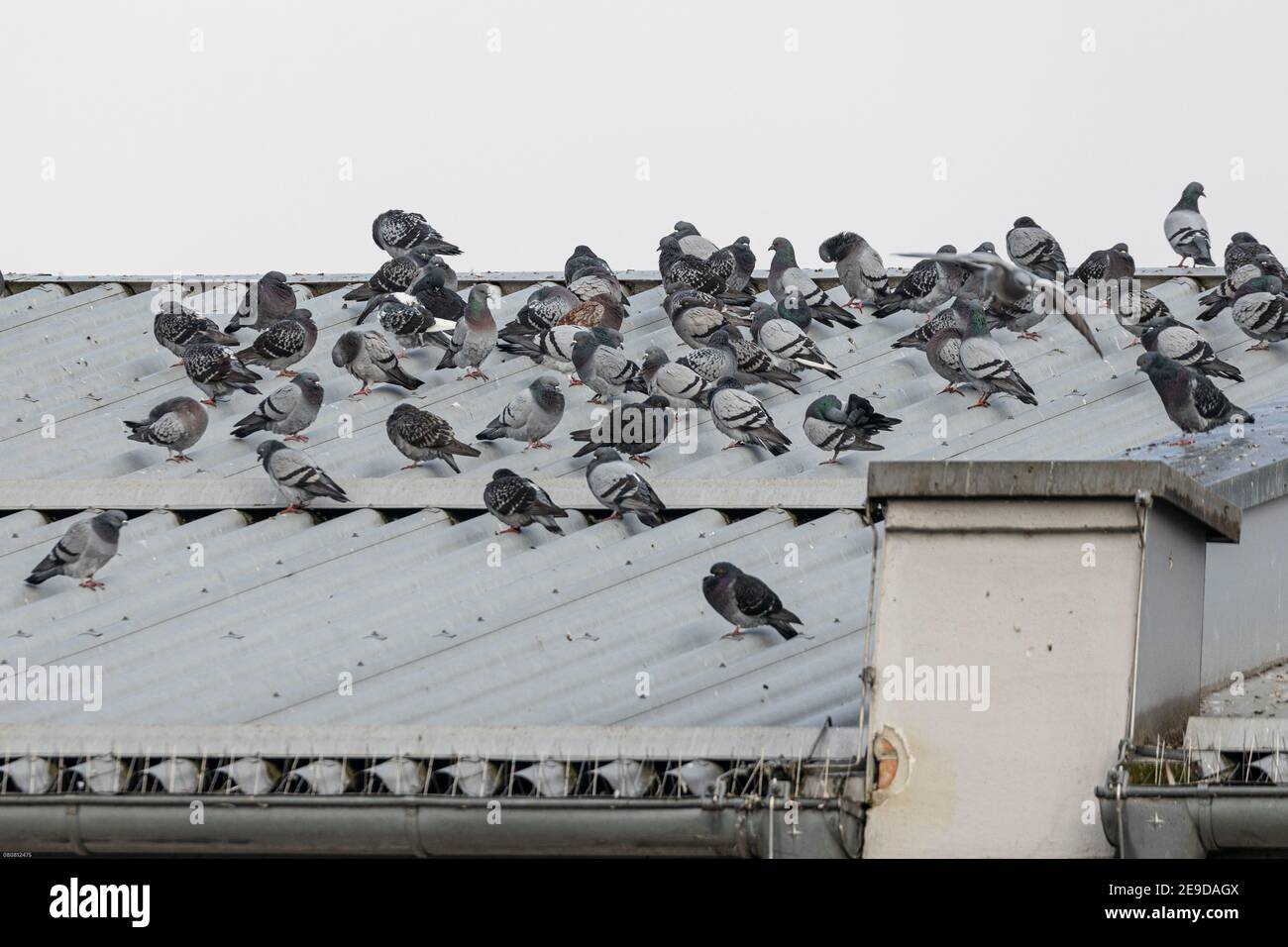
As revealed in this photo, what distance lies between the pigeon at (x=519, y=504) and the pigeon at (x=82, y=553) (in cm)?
234

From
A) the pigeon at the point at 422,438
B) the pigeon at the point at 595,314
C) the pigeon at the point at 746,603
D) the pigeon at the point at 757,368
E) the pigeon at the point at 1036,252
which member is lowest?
the pigeon at the point at 746,603

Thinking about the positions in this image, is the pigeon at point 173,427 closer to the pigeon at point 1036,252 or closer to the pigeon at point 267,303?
the pigeon at point 267,303

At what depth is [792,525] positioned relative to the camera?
1412 centimetres

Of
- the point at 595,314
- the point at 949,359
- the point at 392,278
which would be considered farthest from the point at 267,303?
the point at 949,359

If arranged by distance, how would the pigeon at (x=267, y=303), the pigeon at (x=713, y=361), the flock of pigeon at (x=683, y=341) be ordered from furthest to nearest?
1. the pigeon at (x=267, y=303)
2. the pigeon at (x=713, y=361)
3. the flock of pigeon at (x=683, y=341)

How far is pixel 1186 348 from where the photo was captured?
17359 mm

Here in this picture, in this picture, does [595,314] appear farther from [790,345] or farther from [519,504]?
[519,504]

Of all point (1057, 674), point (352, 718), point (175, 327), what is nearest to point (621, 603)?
point (352, 718)

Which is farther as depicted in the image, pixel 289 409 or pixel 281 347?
pixel 281 347

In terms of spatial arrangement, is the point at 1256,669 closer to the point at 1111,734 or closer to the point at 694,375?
the point at 1111,734

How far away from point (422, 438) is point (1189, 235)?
37.6 ft

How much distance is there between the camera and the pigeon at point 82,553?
44.9 ft

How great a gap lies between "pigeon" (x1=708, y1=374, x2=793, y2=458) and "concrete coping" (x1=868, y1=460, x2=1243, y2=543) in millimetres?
7320

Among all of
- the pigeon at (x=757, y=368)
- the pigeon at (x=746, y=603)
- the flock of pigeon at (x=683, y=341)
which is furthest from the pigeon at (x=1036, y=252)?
the pigeon at (x=746, y=603)
